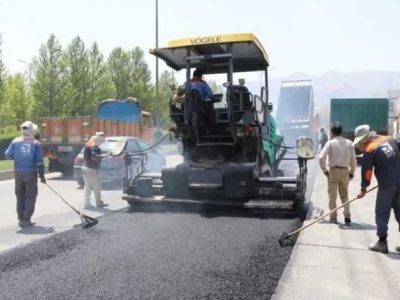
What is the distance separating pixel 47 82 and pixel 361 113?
60.5 feet

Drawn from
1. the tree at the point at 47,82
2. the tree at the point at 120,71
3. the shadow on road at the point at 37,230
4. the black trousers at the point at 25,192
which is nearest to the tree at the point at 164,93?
the tree at the point at 120,71

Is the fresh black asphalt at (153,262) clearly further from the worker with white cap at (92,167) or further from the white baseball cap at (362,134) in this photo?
the worker with white cap at (92,167)

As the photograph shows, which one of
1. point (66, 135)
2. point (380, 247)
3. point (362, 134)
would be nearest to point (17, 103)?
point (66, 135)

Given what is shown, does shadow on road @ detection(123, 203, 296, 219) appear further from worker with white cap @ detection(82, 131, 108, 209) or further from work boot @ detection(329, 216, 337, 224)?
worker with white cap @ detection(82, 131, 108, 209)

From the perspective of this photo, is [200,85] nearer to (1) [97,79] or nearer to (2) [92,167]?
(2) [92,167]

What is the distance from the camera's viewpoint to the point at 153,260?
18.2ft

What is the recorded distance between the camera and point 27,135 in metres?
8.09

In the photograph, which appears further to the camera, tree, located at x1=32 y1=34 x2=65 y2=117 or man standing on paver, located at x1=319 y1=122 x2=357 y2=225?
tree, located at x1=32 y1=34 x2=65 y2=117

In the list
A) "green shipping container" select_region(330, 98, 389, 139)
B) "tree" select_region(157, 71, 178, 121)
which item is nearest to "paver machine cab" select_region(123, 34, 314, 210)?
"green shipping container" select_region(330, 98, 389, 139)

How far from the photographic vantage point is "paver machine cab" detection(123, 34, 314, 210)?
→ 8.19m

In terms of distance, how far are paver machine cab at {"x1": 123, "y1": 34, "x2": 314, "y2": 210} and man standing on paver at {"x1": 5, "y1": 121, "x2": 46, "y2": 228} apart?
1.81 m

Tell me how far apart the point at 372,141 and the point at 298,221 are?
2131 mm

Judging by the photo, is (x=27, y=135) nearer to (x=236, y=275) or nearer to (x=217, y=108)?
(x=217, y=108)

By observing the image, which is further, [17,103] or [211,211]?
[17,103]
